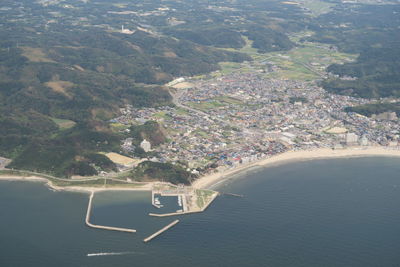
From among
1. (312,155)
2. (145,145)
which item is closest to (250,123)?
(312,155)

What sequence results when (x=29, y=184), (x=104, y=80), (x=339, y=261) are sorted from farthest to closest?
(x=104, y=80)
(x=29, y=184)
(x=339, y=261)

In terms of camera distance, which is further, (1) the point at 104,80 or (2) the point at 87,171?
(1) the point at 104,80

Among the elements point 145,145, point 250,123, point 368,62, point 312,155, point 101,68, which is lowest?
point 101,68

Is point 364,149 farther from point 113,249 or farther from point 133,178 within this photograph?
point 113,249

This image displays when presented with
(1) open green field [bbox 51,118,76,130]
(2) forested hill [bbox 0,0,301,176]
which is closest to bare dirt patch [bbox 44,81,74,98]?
(2) forested hill [bbox 0,0,301,176]

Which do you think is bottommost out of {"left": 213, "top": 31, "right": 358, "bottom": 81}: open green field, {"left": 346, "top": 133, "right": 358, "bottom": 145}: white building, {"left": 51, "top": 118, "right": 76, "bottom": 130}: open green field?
{"left": 213, "top": 31, "right": 358, "bottom": 81}: open green field

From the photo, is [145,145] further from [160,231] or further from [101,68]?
[101,68]

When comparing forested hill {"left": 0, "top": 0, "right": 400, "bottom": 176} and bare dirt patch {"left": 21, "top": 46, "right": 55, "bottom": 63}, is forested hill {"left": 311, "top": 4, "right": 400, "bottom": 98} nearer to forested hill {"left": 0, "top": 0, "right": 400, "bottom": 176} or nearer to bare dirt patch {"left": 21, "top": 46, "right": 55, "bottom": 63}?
forested hill {"left": 0, "top": 0, "right": 400, "bottom": 176}

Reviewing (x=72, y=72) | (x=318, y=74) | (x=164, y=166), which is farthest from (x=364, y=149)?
(x=72, y=72)
